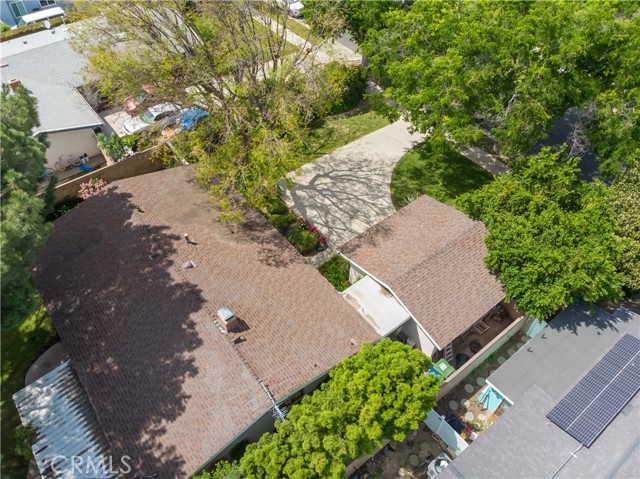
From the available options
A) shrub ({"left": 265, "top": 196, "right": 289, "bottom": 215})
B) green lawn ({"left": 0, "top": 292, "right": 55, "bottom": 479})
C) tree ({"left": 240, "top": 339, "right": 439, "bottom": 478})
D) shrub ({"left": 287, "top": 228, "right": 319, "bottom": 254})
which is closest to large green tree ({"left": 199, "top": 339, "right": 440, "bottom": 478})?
tree ({"left": 240, "top": 339, "right": 439, "bottom": 478})

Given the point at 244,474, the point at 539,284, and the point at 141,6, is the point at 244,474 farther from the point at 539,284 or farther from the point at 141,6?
the point at 141,6

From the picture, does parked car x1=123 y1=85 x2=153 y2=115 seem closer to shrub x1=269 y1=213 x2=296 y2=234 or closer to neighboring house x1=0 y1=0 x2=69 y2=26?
shrub x1=269 y1=213 x2=296 y2=234

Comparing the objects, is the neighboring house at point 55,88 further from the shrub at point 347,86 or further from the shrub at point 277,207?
the shrub at point 347,86

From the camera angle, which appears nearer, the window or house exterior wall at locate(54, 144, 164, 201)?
house exterior wall at locate(54, 144, 164, 201)

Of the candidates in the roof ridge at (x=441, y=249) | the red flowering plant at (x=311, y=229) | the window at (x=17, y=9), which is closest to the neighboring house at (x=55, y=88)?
the window at (x=17, y=9)

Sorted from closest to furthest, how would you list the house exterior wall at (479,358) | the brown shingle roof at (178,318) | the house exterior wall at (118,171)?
the brown shingle roof at (178,318) < the house exterior wall at (479,358) < the house exterior wall at (118,171)

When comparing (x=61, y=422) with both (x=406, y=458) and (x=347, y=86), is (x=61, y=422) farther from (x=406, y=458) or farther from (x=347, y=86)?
(x=347, y=86)

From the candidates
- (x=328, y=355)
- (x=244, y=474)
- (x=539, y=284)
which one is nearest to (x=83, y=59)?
(x=328, y=355)
